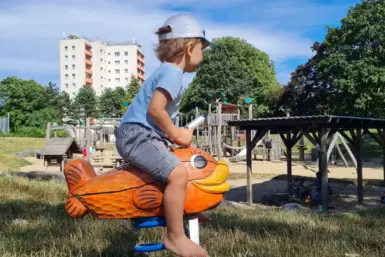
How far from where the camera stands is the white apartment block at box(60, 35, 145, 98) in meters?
79.4

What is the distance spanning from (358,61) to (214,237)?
24206 mm

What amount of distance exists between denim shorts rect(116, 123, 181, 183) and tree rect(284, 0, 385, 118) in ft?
76.8

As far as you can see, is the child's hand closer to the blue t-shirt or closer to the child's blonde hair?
the blue t-shirt

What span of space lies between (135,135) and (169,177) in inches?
11.5

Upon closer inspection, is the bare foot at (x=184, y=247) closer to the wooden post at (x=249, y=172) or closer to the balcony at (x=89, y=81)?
the wooden post at (x=249, y=172)

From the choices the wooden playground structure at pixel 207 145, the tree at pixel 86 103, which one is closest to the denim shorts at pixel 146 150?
the wooden playground structure at pixel 207 145

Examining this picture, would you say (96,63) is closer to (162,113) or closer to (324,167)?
(324,167)

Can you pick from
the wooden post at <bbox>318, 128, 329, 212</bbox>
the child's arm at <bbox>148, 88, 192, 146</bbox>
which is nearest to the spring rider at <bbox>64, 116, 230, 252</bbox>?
the child's arm at <bbox>148, 88, 192, 146</bbox>

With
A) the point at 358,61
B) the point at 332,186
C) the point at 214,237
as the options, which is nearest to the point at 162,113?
the point at 214,237

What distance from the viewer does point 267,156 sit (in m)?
26.7

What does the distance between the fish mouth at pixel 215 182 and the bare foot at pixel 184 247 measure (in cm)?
26

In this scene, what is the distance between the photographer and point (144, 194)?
2.15 meters

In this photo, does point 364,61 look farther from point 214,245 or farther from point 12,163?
point 214,245

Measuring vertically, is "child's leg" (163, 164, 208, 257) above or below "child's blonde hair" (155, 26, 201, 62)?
below
